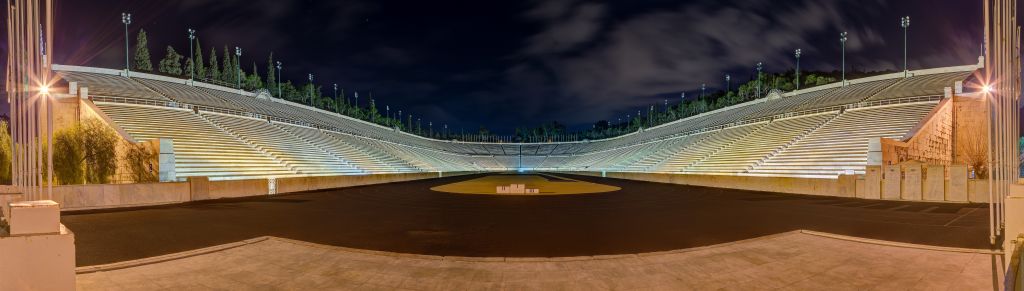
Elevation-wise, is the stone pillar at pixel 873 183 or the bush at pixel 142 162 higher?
the bush at pixel 142 162

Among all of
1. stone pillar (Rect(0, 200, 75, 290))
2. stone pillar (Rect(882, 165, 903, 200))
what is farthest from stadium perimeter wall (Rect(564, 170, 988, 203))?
stone pillar (Rect(0, 200, 75, 290))

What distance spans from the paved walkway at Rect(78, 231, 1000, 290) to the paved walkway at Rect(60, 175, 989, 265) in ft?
4.42

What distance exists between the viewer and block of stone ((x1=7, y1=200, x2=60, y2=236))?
5000 mm

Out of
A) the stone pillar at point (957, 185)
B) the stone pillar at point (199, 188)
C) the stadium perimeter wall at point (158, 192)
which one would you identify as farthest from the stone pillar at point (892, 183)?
the stone pillar at point (199, 188)

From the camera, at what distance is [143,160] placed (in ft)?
88.8

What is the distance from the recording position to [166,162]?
27203mm

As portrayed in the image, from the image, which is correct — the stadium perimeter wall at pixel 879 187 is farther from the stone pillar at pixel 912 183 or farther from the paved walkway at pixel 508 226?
the paved walkway at pixel 508 226

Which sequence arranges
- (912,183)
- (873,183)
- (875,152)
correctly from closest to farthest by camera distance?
(912,183), (873,183), (875,152)

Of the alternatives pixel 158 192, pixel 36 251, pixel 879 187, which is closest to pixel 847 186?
pixel 879 187

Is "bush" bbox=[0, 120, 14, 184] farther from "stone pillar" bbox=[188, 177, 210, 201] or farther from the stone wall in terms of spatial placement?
the stone wall

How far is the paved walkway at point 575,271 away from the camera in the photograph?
700cm

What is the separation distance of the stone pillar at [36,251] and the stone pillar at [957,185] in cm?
3095

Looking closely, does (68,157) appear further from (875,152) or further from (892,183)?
(875,152)

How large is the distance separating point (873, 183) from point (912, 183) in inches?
63.7
